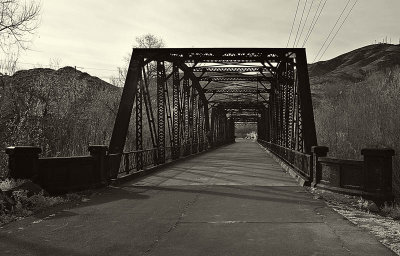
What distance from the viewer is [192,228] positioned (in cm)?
605

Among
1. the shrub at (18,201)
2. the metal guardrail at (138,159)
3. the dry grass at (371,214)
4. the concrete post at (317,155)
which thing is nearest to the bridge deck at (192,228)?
the dry grass at (371,214)

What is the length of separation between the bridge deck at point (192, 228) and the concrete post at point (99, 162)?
93 centimetres

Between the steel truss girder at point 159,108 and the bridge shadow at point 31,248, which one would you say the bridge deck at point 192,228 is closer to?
the bridge shadow at point 31,248

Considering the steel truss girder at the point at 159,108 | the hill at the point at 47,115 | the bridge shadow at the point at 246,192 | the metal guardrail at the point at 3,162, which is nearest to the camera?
the bridge shadow at the point at 246,192

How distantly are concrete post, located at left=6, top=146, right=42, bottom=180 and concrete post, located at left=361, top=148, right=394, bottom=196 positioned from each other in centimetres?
737

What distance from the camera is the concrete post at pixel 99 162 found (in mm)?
10500

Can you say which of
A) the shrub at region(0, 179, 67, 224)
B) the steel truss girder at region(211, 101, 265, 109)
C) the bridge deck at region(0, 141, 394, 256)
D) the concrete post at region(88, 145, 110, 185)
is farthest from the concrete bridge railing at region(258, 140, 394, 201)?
the steel truss girder at region(211, 101, 265, 109)

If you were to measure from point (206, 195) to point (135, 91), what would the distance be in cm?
598

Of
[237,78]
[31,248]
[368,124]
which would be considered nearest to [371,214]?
[31,248]

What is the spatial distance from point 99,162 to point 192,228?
535 cm

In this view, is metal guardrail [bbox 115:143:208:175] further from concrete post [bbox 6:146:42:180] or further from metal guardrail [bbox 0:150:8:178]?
metal guardrail [bbox 0:150:8:178]

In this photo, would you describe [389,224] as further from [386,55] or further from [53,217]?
[386,55]

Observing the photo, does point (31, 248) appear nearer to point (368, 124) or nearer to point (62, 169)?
point (62, 169)

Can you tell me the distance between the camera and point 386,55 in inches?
7126
